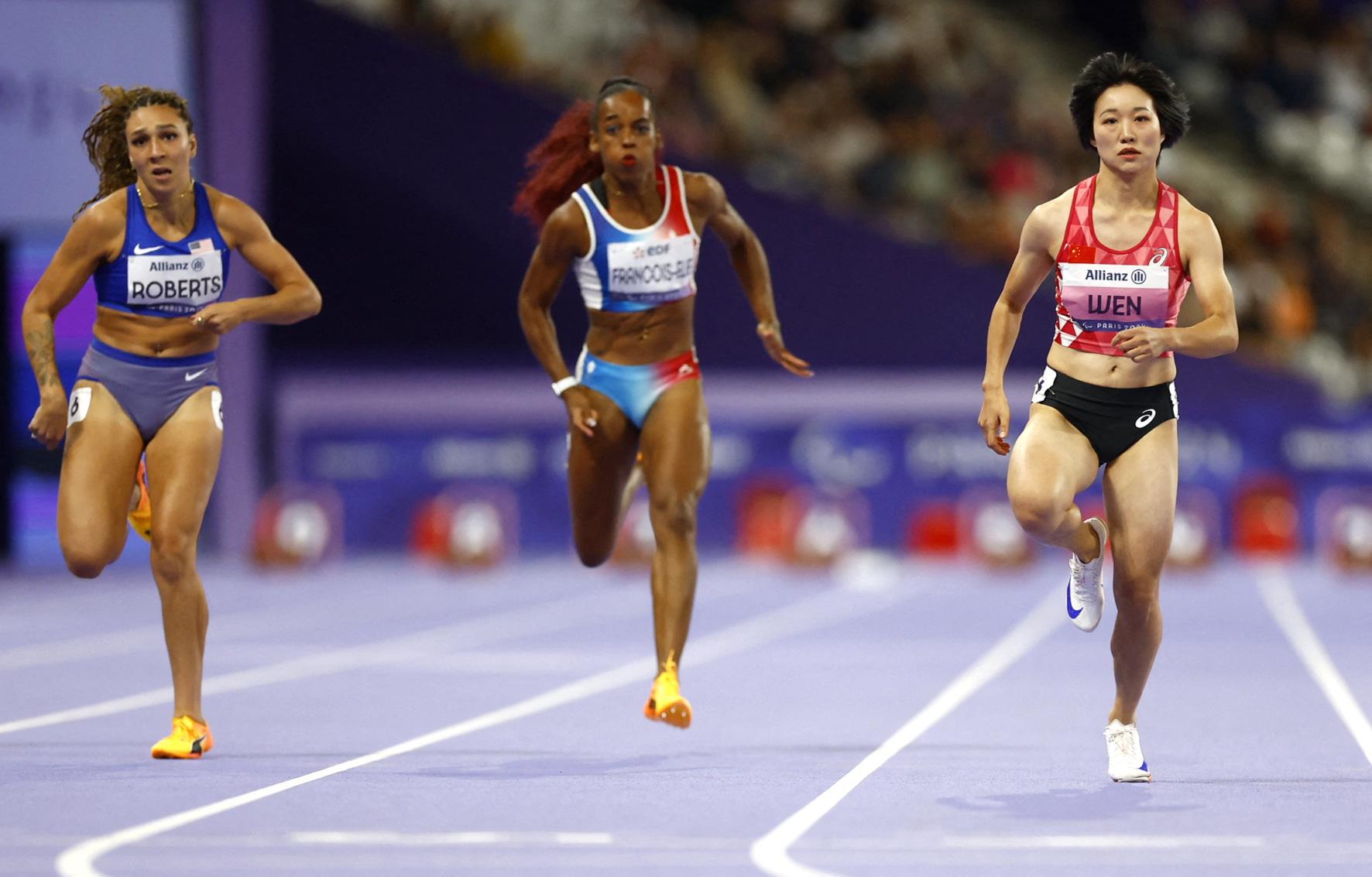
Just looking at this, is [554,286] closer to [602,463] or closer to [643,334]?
[643,334]

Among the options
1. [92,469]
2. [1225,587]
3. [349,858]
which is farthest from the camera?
[1225,587]

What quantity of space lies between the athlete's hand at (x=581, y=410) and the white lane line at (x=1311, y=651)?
9.45 feet

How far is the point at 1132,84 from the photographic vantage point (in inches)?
255

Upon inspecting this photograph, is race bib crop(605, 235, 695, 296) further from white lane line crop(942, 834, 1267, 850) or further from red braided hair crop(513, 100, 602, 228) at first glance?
white lane line crop(942, 834, 1267, 850)

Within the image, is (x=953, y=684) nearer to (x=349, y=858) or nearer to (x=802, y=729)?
(x=802, y=729)

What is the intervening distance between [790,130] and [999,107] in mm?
2526

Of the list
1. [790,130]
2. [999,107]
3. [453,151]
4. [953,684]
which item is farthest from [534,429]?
[953,684]

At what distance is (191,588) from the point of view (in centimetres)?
709

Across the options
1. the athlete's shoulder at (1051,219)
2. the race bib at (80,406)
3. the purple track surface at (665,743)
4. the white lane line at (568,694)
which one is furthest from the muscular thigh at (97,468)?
the athlete's shoulder at (1051,219)

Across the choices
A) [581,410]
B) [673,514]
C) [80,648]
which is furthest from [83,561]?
[80,648]

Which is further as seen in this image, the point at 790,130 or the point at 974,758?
the point at 790,130

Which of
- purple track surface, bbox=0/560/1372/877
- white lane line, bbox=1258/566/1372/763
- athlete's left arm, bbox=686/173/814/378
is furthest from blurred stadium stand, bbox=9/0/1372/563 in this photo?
athlete's left arm, bbox=686/173/814/378

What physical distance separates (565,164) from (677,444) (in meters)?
1.17

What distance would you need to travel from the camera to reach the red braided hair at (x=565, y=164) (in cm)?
781
